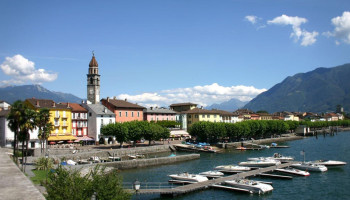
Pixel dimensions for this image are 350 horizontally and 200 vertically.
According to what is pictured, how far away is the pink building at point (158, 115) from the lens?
120 metres

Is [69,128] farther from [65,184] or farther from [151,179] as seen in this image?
[65,184]

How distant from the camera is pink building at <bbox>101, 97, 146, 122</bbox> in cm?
10425

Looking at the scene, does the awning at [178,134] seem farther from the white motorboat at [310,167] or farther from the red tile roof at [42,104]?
the white motorboat at [310,167]

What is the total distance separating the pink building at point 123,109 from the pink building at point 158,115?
6235 millimetres

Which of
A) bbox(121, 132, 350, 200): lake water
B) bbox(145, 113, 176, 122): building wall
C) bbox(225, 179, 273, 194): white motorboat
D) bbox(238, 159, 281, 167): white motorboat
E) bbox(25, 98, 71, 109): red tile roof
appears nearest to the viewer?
bbox(121, 132, 350, 200): lake water

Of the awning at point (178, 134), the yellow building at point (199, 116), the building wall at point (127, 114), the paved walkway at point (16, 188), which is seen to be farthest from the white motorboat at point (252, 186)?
the yellow building at point (199, 116)

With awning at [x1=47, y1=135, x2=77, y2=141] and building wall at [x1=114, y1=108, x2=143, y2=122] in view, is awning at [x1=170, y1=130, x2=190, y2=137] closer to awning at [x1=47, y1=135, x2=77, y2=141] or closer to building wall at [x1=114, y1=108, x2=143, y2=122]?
building wall at [x1=114, y1=108, x2=143, y2=122]

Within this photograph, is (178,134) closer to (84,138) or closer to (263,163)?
(84,138)

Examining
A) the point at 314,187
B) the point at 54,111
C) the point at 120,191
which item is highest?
the point at 54,111

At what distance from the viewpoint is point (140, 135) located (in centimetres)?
8912

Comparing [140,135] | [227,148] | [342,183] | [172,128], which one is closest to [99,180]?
[342,183]

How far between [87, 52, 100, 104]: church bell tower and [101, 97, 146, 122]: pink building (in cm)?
392

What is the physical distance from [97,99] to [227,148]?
4618cm

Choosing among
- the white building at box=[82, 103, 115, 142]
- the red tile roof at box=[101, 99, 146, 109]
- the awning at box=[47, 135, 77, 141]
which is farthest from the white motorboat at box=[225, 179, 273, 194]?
the red tile roof at box=[101, 99, 146, 109]
